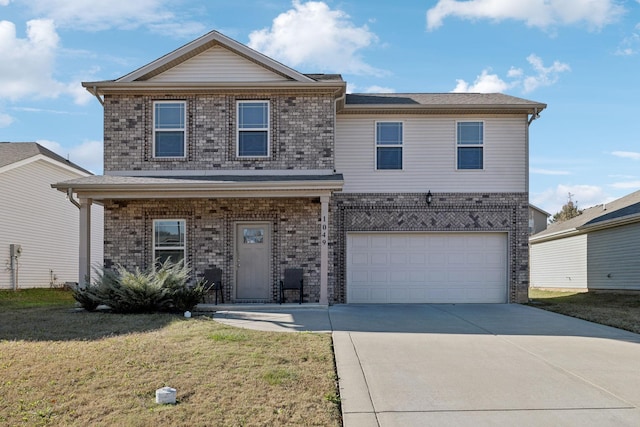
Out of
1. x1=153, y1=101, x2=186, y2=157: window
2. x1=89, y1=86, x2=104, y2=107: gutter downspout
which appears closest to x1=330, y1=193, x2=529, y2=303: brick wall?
x1=153, y1=101, x2=186, y2=157: window

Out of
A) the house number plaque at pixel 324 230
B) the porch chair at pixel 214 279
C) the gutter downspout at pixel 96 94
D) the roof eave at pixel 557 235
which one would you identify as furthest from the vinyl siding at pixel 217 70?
the roof eave at pixel 557 235

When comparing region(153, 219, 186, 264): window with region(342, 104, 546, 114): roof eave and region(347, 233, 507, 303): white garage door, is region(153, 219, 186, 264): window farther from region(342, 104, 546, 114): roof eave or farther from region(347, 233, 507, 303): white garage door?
region(342, 104, 546, 114): roof eave

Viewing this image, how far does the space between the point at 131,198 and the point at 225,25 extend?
5020mm

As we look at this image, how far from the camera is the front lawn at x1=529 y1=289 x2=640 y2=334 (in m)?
11.9

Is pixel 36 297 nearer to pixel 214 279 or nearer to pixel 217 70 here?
pixel 214 279

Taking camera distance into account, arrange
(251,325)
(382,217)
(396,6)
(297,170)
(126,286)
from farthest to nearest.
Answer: (382,217)
(297,170)
(396,6)
(126,286)
(251,325)

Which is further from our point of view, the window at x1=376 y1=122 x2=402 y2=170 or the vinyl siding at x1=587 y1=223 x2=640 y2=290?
the vinyl siding at x1=587 y1=223 x2=640 y2=290

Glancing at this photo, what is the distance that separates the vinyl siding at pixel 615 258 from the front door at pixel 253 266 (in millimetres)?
10834

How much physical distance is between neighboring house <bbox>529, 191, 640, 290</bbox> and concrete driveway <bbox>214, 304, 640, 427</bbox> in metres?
7.00

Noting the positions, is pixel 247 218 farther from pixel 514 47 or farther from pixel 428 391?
pixel 428 391

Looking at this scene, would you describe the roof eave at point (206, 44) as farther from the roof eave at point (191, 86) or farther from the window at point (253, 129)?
the window at point (253, 129)

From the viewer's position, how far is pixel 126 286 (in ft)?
38.8

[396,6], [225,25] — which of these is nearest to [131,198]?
[225,25]

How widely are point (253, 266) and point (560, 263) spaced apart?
1420 centimetres
